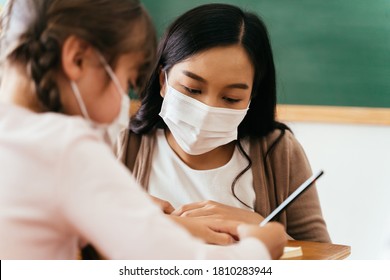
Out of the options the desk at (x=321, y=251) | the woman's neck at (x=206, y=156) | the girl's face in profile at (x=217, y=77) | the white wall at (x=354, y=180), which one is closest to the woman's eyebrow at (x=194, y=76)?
the girl's face in profile at (x=217, y=77)

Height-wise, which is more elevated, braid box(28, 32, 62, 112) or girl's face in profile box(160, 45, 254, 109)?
braid box(28, 32, 62, 112)

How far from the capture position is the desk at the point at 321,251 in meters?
0.95

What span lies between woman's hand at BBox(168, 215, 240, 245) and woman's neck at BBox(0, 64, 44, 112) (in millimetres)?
342

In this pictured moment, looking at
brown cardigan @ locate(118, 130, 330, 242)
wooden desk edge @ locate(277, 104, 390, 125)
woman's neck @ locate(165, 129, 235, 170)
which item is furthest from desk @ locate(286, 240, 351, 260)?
wooden desk edge @ locate(277, 104, 390, 125)

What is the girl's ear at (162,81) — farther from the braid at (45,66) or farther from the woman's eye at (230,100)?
the braid at (45,66)

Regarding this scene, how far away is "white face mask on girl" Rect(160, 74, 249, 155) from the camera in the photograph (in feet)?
3.75

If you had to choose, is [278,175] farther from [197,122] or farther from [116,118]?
[116,118]

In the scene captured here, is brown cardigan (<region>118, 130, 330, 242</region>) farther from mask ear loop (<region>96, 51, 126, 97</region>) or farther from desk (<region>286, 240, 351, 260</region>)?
mask ear loop (<region>96, 51, 126, 97</region>)

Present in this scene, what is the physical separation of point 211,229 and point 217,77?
28 cm

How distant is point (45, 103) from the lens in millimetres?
687

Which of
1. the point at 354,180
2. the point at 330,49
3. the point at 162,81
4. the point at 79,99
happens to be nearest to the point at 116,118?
the point at 79,99

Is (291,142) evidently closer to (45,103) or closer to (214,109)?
(214,109)

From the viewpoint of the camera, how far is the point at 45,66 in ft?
2.23
